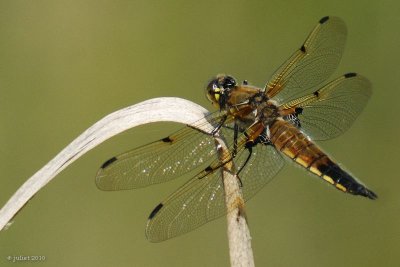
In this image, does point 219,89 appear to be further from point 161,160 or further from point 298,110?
point 161,160

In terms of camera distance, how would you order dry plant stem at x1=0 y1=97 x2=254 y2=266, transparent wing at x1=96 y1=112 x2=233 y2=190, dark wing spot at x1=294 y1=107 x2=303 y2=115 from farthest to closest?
dark wing spot at x1=294 y1=107 x2=303 y2=115, transparent wing at x1=96 y1=112 x2=233 y2=190, dry plant stem at x1=0 y1=97 x2=254 y2=266

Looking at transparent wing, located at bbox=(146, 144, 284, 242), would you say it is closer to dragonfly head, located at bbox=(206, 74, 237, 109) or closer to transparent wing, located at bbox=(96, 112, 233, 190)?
transparent wing, located at bbox=(96, 112, 233, 190)

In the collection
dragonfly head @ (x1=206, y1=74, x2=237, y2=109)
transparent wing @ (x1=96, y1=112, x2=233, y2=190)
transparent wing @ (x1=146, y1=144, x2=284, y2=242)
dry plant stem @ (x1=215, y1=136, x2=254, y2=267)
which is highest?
dragonfly head @ (x1=206, y1=74, x2=237, y2=109)

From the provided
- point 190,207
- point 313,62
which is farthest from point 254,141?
point 313,62

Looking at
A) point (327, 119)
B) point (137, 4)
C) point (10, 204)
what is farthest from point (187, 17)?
point (10, 204)

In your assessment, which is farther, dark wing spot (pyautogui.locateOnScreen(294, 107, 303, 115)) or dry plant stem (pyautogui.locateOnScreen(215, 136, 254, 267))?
dark wing spot (pyautogui.locateOnScreen(294, 107, 303, 115))

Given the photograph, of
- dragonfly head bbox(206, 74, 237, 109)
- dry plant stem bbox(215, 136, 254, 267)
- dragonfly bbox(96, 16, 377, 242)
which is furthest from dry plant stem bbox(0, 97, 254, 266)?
dragonfly head bbox(206, 74, 237, 109)
